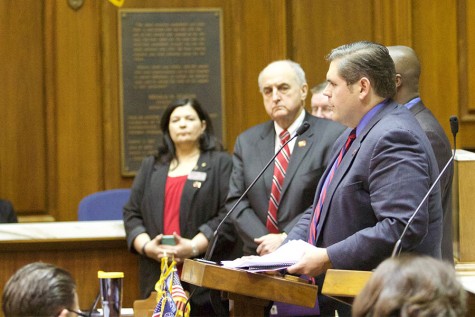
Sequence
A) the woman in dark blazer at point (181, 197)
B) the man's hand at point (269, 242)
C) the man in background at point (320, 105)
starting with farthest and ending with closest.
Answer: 1. the man in background at point (320, 105)
2. the woman in dark blazer at point (181, 197)
3. the man's hand at point (269, 242)

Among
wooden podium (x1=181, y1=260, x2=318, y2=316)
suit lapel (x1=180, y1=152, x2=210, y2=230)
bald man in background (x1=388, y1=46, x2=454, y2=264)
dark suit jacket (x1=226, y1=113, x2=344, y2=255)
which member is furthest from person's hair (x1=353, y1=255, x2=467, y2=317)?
suit lapel (x1=180, y1=152, x2=210, y2=230)

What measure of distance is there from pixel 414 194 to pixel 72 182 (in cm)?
413

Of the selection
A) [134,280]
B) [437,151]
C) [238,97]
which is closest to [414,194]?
[437,151]

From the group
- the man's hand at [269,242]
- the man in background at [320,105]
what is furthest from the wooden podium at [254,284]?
the man in background at [320,105]

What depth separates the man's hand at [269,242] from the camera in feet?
14.4

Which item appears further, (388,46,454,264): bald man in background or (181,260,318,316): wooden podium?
(388,46,454,264): bald man in background

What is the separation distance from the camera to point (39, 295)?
7.76ft

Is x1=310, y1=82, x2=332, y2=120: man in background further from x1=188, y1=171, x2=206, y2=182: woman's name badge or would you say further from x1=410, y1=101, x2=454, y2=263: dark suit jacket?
x1=410, y1=101, x2=454, y2=263: dark suit jacket

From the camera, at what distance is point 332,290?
9.28 feet

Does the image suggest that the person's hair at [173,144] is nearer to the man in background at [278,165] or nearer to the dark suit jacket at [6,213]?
the man in background at [278,165]

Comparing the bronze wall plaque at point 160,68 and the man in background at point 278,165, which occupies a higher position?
the bronze wall plaque at point 160,68

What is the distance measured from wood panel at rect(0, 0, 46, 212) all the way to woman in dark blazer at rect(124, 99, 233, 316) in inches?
68.3

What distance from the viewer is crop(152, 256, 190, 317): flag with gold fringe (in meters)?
3.30

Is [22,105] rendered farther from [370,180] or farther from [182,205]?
[370,180]
